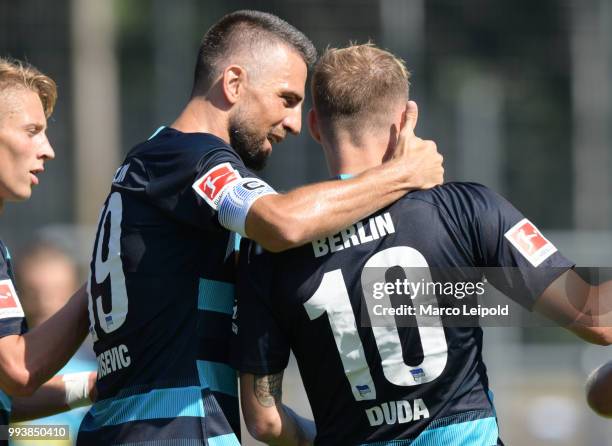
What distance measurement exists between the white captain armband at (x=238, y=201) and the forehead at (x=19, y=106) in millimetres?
1075

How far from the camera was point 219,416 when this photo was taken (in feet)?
12.3

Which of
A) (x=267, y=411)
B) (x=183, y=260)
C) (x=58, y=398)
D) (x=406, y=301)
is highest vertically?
(x=183, y=260)

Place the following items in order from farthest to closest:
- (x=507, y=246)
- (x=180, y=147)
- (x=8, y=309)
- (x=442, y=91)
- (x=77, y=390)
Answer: (x=442, y=91) < (x=77, y=390) < (x=8, y=309) < (x=180, y=147) < (x=507, y=246)

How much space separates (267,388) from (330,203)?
0.70 metres

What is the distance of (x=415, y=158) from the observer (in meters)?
3.60

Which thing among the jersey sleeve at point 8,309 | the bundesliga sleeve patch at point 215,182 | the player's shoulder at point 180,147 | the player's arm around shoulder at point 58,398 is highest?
the player's shoulder at point 180,147

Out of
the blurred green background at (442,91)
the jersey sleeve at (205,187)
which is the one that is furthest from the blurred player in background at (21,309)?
the blurred green background at (442,91)

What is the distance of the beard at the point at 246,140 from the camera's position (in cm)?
414

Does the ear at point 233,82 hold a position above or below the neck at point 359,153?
above

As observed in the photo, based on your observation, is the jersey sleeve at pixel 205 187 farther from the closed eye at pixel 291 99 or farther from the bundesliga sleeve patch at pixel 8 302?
the bundesliga sleeve patch at pixel 8 302

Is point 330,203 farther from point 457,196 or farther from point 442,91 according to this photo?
point 442,91

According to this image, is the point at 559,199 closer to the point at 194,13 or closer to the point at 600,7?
the point at 600,7

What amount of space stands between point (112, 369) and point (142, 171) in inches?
28.4

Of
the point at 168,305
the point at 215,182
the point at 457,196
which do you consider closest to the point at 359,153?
the point at 457,196
